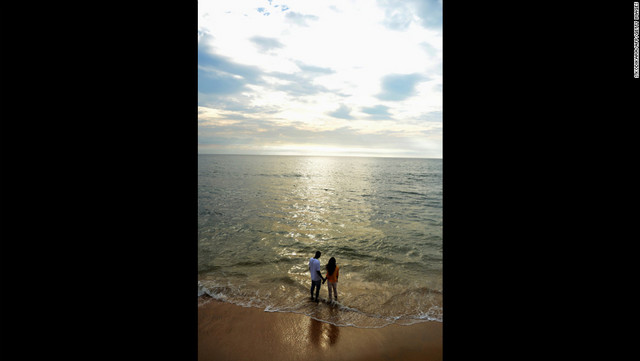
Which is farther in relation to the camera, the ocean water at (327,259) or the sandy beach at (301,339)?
the ocean water at (327,259)

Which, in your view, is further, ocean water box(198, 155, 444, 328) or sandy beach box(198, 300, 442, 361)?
ocean water box(198, 155, 444, 328)

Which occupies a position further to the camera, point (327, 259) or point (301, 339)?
point (327, 259)

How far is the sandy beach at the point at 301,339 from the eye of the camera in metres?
5.08

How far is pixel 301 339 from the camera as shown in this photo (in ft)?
18.2

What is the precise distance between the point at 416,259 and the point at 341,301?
215 inches

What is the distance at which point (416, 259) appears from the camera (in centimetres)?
1167

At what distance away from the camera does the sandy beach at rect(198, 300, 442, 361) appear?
16.7 feet

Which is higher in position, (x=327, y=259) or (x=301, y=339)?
(x=301, y=339)
